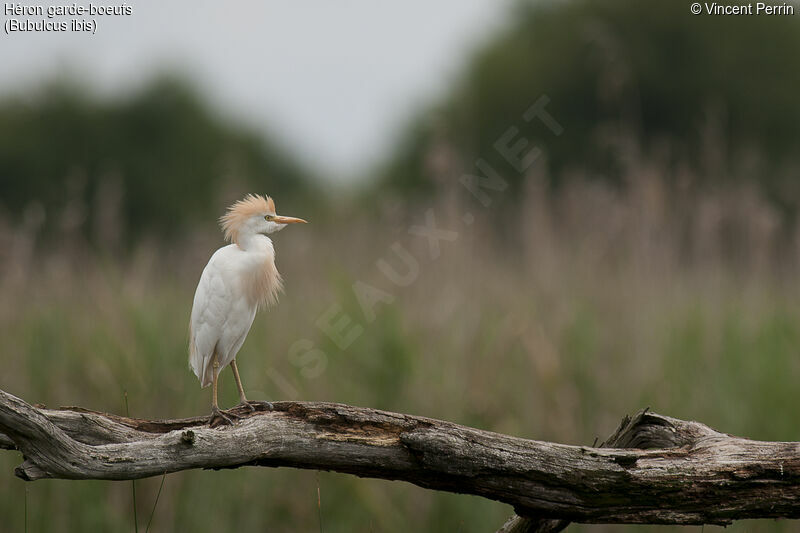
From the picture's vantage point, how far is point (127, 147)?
19078mm

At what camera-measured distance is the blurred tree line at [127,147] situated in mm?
17047

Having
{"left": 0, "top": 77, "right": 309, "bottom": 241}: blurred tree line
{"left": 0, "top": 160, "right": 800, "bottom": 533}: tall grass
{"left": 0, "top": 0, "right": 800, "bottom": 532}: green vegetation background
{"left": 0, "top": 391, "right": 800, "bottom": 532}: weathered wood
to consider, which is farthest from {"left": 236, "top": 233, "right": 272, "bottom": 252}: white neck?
{"left": 0, "top": 77, "right": 309, "bottom": 241}: blurred tree line

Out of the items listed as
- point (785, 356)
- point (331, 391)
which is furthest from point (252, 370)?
point (785, 356)

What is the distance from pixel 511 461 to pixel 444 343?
2.82 meters

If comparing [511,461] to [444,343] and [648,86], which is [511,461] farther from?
[648,86]

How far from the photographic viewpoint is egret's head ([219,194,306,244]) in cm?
224

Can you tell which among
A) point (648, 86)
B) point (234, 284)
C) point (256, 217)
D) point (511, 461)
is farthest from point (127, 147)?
point (511, 461)

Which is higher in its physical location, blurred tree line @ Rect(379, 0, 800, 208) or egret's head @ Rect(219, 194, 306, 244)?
blurred tree line @ Rect(379, 0, 800, 208)

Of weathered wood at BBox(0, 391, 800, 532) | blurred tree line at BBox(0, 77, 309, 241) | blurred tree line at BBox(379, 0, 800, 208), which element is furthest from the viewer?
blurred tree line at BBox(0, 77, 309, 241)

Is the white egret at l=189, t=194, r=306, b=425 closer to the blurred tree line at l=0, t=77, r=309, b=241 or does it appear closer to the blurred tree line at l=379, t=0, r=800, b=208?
the blurred tree line at l=379, t=0, r=800, b=208

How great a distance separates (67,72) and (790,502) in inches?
777

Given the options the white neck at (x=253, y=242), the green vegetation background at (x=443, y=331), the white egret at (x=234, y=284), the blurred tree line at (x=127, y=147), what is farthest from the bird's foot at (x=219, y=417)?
the blurred tree line at (x=127, y=147)

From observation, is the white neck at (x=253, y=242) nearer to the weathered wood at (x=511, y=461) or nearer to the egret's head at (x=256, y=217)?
the egret's head at (x=256, y=217)

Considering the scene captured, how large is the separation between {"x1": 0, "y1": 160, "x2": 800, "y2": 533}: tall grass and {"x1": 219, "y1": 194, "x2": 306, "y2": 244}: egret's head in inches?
93.6
